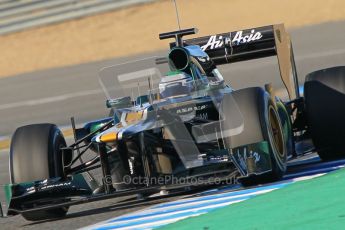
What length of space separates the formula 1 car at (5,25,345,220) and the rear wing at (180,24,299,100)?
2.90 feet

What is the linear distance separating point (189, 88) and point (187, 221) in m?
2.34

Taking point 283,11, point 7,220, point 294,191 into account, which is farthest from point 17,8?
point 294,191

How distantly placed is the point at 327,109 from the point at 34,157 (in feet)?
7.84

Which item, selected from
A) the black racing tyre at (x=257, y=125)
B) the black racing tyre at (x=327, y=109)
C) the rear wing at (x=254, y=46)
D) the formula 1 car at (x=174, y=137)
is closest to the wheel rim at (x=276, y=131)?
the formula 1 car at (x=174, y=137)

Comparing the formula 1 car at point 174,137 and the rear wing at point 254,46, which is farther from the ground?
the rear wing at point 254,46

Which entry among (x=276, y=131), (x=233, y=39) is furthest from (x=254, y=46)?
(x=276, y=131)

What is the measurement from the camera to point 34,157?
7391mm

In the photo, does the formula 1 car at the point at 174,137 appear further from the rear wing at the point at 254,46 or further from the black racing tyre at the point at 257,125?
the rear wing at the point at 254,46

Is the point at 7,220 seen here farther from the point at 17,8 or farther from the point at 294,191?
the point at 17,8

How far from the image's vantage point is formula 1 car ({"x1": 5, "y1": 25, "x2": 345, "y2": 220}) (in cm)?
693

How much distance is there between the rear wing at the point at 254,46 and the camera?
29.9ft

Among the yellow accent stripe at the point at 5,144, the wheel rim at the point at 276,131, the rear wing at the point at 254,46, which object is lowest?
the wheel rim at the point at 276,131

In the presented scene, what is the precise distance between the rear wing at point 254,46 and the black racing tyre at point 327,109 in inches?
46.7

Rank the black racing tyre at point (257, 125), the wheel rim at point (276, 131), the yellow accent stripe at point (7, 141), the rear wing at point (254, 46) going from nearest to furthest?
1. the black racing tyre at point (257, 125)
2. the wheel rim at point (276, 131)
3. the rear wing at point (254, 46)
4. the yellow accent stripe at point (7, 141)
